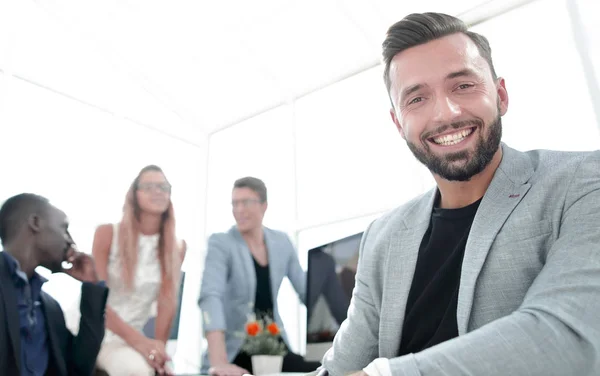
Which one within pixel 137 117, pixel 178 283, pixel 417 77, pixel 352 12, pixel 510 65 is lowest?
pixel 178 283

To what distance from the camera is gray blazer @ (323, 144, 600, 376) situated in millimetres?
735

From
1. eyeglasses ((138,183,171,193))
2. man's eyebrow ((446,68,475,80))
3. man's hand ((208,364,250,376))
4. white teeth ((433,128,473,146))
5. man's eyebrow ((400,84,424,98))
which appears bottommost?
man's hand ((208,364,250,376))

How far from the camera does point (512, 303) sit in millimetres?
932

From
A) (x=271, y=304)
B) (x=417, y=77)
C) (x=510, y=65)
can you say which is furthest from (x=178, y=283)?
(x=510, y=65)

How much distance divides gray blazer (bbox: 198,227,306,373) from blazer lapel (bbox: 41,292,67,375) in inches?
31.0

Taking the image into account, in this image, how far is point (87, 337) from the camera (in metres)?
1.96

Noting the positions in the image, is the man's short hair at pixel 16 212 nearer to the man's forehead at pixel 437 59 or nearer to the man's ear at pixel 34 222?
the man's ear at pixel 34 222

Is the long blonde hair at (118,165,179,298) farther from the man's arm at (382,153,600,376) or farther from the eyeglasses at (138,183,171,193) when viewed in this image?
the man's arm at (382,153,600,376)

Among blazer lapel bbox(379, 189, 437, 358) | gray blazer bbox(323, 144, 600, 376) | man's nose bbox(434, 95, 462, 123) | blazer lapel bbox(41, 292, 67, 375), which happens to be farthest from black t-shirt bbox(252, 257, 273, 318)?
man's nose bbox(434, 95, 462, 123)

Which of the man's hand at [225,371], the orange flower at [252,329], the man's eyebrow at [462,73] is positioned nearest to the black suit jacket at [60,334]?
the man's hand at [225,371]

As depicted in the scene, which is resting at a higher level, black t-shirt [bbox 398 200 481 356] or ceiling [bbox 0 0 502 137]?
ceiling [bbox 0 0 502 137]

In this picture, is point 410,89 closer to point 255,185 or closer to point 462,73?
point 462,73

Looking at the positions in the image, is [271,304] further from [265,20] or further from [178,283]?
[265,20]

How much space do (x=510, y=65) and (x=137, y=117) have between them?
3.61m
